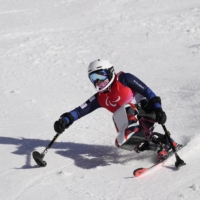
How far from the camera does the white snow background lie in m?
6.41

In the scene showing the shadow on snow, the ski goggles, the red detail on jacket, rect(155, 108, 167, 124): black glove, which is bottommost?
the shadow on snow

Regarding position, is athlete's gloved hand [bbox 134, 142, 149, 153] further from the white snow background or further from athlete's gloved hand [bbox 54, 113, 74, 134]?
athlete's gloved hand [bbox 54, 113, 74, 134]

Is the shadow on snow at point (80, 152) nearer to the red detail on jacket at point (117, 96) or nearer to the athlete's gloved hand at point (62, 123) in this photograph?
the athlete's gloved hand at point (62, 123)

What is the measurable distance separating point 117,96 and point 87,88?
12.1 ft

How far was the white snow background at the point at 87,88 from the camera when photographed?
641cm

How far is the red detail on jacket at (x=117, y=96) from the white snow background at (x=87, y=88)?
79 centimetres

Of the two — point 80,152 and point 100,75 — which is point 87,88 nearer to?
point 80,152

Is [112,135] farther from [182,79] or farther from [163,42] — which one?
[163,42]

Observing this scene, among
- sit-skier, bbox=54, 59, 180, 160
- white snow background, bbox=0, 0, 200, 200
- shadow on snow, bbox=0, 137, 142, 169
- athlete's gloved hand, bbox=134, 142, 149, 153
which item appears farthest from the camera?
shadow on snow, bbox=0, 137, 142, 169

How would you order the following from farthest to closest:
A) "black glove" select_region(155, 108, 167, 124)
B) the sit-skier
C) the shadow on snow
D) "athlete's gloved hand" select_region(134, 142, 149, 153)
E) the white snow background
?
the shadow on snow, "athlete's gloved hand" select_region(134, 142, 149, 153), the sit-skier, "black glove" select_region(155, 108, 167, 124), the white snow background

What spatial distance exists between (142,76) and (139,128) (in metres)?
4.34

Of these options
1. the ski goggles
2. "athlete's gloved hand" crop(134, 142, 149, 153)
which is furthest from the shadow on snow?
the ski goggles

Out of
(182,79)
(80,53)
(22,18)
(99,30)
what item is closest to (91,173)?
(182,79)

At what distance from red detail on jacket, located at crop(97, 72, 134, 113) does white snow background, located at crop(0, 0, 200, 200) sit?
0.79 meters
